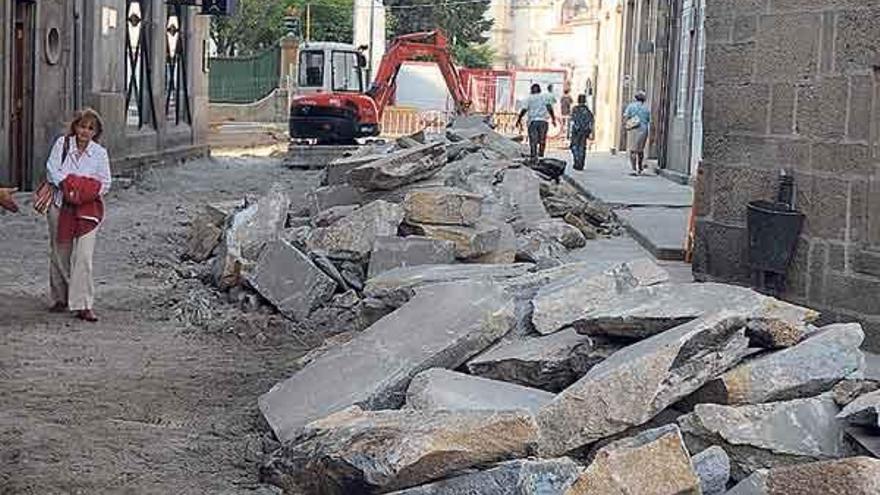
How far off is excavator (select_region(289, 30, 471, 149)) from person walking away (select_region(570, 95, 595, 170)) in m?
6.93

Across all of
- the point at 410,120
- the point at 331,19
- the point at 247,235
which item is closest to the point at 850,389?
the point at 247,235

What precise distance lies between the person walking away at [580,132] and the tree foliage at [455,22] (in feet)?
119

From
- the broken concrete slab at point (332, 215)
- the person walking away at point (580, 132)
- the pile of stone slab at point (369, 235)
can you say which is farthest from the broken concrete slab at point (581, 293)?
the person walking away at point (580, 132)

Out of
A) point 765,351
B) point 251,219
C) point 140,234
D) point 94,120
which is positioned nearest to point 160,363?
point 94,120

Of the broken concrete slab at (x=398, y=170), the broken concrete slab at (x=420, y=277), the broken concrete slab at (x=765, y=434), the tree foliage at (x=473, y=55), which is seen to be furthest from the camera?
the tree foliage at (x=473, y=55)

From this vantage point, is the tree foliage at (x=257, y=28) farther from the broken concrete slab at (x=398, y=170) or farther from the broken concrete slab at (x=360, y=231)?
the broken concrete slab at (x=360, y=231)

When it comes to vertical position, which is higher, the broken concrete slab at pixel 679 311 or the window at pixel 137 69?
the window at pixel 137 69

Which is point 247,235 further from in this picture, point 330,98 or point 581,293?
point 330,98

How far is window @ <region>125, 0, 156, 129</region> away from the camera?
76.5 feet

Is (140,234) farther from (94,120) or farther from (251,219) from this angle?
(94,120)

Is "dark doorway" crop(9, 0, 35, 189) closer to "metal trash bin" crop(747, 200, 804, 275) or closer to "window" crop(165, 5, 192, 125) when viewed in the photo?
"window" crop(165, 5, 192, 125)

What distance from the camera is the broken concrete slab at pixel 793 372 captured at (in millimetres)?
5836

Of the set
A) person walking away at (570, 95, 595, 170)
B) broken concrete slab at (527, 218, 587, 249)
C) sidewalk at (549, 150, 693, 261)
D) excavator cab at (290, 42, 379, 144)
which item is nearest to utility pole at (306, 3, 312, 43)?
excavator cab at (290, 42, 379, 144)

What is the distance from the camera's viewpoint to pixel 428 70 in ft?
151
